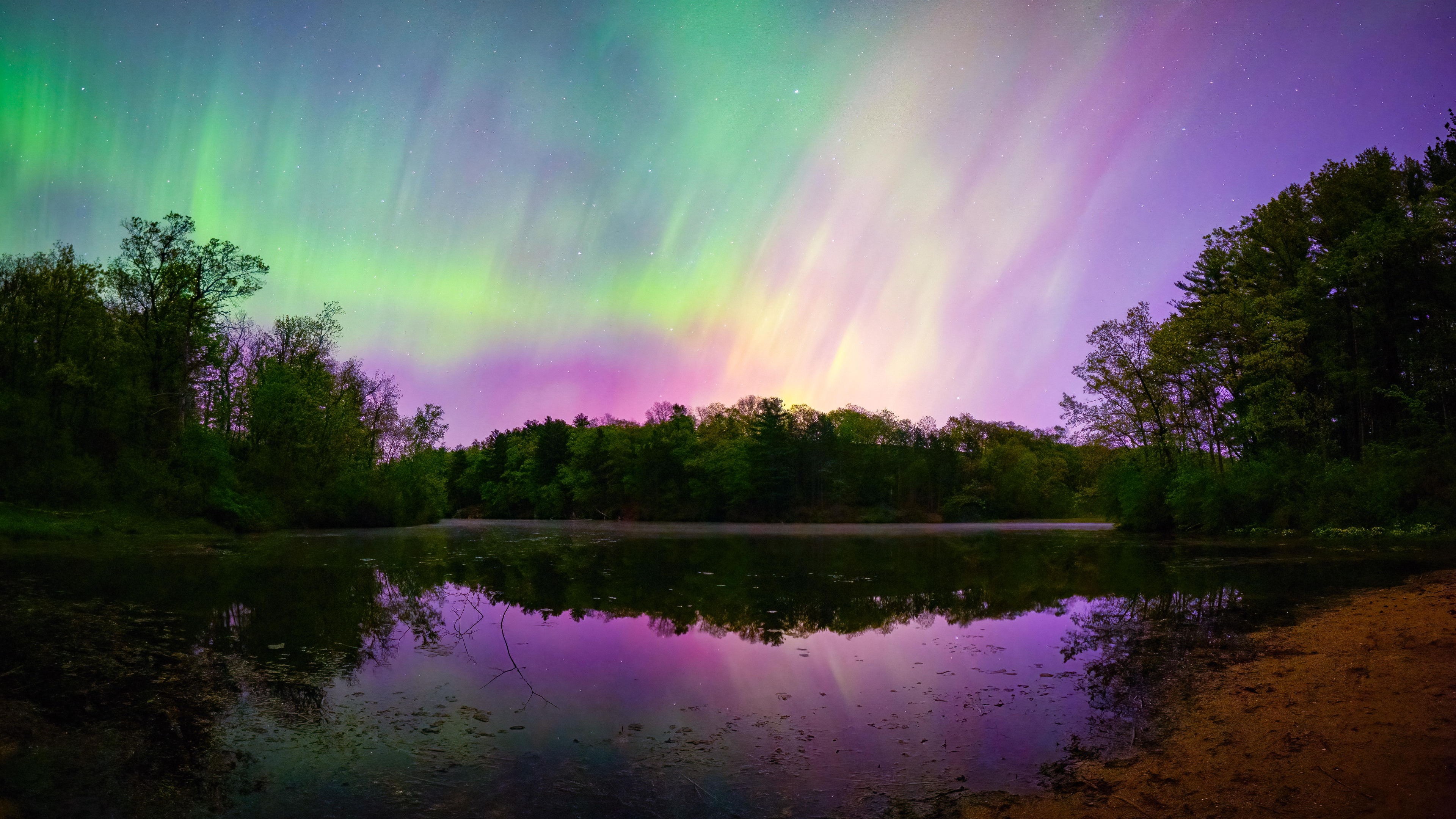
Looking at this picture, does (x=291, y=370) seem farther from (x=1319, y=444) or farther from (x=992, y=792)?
(x=1319, y=444)

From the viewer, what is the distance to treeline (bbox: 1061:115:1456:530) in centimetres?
2945

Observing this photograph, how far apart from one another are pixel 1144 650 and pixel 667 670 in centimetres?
706

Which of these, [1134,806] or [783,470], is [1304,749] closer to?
[1134,806]

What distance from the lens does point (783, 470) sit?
87188mm

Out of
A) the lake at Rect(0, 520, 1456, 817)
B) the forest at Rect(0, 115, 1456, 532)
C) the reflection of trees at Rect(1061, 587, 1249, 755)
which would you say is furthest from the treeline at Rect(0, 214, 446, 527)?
the reflection of trees at Rect(1061, 587, 1249, 755)

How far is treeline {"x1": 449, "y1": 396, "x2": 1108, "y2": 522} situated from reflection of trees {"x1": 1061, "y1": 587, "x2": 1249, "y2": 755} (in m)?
72.4

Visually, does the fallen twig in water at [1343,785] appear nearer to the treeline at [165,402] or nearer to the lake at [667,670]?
the lake at [667,670]

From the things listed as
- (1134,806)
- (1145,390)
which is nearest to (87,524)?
(1134,806)

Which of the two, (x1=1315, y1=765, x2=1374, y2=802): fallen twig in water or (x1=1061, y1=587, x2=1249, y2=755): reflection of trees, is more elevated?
(x1=1315, y1=765, x2=1374, y2=802): fallen twig in water

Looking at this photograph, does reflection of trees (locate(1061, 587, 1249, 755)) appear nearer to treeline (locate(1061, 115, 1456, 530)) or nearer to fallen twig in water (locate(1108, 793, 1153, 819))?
fallen twig in water (locate(1108, 793, 1153, 819))

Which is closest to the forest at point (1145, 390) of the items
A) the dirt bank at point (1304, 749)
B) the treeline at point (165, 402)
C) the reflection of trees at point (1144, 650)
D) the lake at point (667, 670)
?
the treeline at point (165, 402)

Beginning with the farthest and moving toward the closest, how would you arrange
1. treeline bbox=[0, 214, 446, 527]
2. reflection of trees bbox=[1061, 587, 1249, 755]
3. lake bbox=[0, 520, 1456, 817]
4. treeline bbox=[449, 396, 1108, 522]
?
treeline bbox=[449, 396, 1108, 522] < treeline bbox=[0, 214, 446, 527] < reflection of trees bbox=[1061, 587, 1249, 755] < lake bbox=[0, 520, 1456, 817]

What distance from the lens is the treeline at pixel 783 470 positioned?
88.1 meters

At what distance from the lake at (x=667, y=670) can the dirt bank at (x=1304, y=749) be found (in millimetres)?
474
